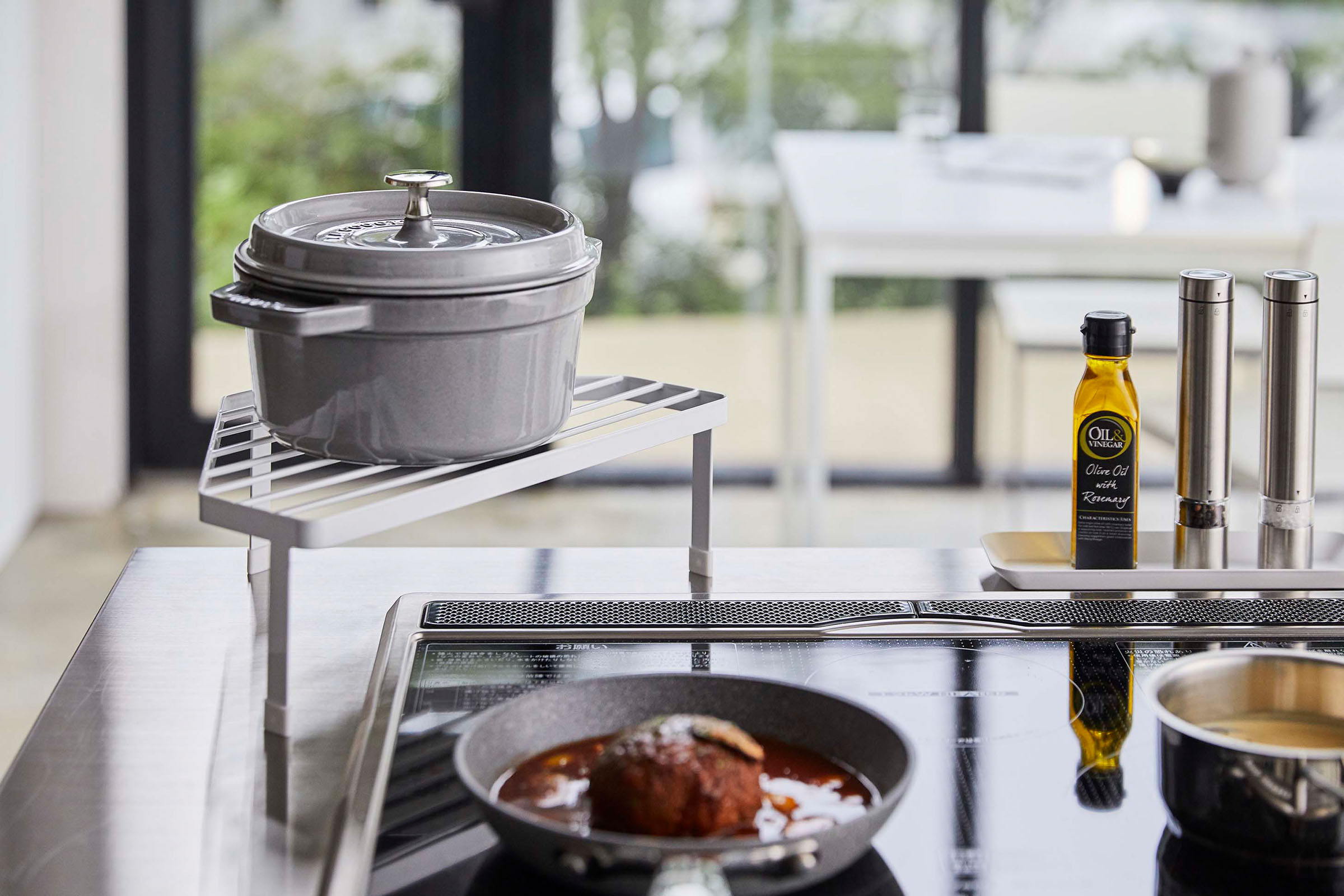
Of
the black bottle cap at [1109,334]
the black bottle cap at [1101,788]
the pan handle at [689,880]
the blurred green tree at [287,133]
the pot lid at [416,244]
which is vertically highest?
the blurred green tree at [287,133]

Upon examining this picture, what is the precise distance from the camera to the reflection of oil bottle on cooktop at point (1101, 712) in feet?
2.35

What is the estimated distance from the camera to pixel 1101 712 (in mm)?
799

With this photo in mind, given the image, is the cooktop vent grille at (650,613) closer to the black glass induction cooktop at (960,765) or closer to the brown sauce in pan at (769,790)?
the black glass induction cooktop at (960,765)

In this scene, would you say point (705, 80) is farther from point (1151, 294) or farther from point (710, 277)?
point (1151, 294)

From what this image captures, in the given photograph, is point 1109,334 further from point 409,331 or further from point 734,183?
point 734,183

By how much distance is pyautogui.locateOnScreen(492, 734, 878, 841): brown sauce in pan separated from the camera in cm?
67

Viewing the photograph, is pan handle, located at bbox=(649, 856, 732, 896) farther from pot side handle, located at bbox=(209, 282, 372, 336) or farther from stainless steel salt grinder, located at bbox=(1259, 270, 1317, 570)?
stainless steel salt grinder, located at bbox=(1259, 270, 1317, 570)

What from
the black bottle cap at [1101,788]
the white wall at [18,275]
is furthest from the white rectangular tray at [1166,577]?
the white wall at [18,275]

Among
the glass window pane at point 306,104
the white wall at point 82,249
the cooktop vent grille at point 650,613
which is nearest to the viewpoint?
the cooktop vent grille at point 650,613

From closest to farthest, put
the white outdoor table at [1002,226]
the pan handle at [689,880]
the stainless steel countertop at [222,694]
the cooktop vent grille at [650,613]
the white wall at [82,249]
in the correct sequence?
the pan handle at [689,880] < the stainless steel countertop at [222,694] < the cooktop vent grille at [650,613] < the white outdoor table at [1002,226] < the white wall at [82,249]

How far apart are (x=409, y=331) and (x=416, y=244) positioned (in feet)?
0.21

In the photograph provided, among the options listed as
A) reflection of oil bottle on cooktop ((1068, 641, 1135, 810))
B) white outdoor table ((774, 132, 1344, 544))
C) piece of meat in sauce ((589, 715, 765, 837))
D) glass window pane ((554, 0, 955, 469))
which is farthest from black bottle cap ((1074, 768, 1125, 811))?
→ glass window pane ((554, 0, 955, 469))

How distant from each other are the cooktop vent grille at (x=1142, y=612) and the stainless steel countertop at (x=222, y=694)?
0.15 ft

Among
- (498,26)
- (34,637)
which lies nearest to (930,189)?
(498,26)
